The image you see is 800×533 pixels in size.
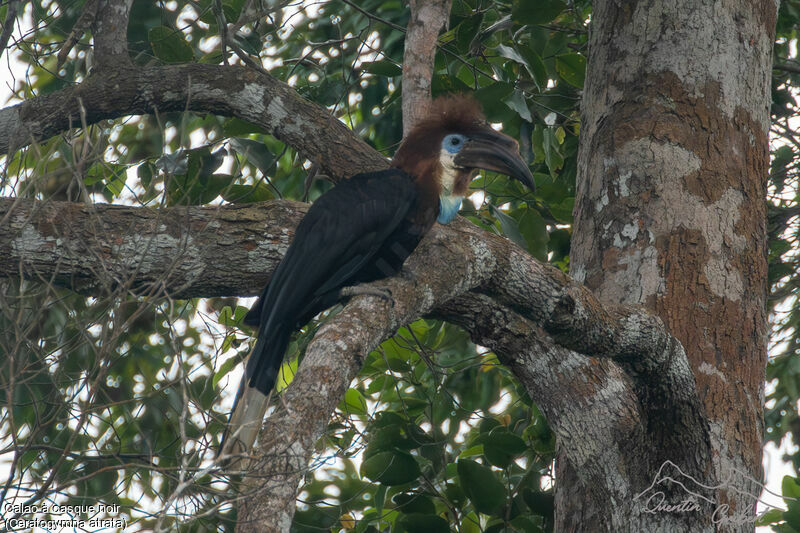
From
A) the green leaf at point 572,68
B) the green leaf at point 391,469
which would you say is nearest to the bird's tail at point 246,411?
the green leaf at point 391,469

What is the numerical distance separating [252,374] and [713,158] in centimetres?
157

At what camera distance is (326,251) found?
2629mm

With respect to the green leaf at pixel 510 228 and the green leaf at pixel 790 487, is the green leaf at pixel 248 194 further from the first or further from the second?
the green leaf at pixel 790 487

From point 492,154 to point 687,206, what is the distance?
0.68m

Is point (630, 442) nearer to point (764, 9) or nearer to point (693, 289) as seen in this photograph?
point (693, 289)

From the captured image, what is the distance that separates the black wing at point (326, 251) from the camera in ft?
8.27

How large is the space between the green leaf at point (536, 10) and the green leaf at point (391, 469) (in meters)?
1.52

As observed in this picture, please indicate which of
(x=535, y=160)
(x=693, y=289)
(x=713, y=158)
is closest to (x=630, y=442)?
(x=693, y=289)

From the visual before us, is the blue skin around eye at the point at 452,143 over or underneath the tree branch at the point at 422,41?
underneath

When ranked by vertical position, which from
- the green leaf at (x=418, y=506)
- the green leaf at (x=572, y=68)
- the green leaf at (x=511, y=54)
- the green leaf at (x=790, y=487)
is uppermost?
the green leaf at (x=572, y=68)

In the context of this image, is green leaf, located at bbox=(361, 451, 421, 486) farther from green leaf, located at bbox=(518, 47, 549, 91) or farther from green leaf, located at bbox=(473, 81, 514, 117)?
green leaf, located at bbox=(518, 47, 549, 91)

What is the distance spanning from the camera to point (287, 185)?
4.20 m

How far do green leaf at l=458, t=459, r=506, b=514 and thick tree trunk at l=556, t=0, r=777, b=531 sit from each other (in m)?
0.25

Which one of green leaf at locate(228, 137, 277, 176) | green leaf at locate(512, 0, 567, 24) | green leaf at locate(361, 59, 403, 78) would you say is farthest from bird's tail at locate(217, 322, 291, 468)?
green leaf at locate(512, 0, 567, 24)
